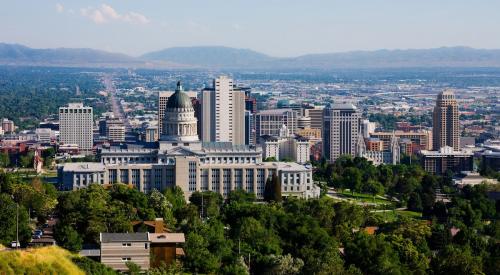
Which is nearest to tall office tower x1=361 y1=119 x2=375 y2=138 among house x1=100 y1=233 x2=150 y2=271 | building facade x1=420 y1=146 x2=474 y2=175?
building facade x1=420 y1=146 x2=474 y2=175

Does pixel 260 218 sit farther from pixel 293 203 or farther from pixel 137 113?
pixel 137 113

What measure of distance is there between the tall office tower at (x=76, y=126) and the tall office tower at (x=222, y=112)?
17568 millimetres

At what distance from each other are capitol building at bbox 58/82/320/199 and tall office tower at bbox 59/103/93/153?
129 feet

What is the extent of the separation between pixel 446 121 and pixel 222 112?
20299mm

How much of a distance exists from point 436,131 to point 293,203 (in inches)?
2049

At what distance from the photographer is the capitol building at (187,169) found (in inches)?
2505

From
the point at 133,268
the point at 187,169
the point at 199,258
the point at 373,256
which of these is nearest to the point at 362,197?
the point at 187,169

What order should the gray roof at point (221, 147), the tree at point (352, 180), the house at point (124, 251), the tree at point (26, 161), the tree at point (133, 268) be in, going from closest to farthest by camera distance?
the tree at point (133, 268) < the house at point (124, 251) < the gray roof at point (221, 147) < the tree at point (352, 180) < the tree at point (26, 161)

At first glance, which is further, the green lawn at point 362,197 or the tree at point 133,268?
the green lawn at point 362,197

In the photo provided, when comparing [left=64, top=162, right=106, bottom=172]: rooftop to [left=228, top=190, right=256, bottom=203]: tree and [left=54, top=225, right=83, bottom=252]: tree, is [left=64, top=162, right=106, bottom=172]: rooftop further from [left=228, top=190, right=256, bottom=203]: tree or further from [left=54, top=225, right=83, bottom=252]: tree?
[left=54, top=225, right=83, bottom=252]: tree

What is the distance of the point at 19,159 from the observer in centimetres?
8394

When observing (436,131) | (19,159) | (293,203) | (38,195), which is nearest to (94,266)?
(38,195)

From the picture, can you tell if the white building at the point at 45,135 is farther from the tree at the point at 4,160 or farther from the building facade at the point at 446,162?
the building facade at the point at 446,162

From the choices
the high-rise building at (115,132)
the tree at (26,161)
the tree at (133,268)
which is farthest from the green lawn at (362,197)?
the high-rise building at (115,132)
